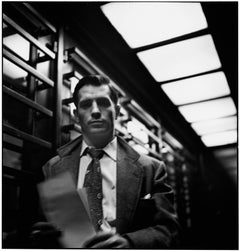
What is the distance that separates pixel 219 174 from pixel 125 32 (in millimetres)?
2472

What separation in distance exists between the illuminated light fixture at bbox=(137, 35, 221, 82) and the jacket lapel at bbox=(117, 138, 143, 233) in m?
2.12

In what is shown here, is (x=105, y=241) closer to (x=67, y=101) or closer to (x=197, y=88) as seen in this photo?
(x=67, y=101)

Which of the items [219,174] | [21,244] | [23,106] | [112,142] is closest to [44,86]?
[23,106]

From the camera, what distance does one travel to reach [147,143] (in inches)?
167

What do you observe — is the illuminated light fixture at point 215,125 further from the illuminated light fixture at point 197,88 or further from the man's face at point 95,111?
the man's face at point 95,111

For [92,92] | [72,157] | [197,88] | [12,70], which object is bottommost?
[72,157]

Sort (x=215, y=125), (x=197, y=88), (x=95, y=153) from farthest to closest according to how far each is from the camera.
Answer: (x=215, y=125), (x=197, y=88), (x=95, y=153)

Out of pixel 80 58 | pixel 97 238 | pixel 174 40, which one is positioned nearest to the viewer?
pixel 97 238

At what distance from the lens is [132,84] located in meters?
4.36

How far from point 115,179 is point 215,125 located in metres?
4.03

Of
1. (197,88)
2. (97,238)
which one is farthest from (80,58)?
(197,88)

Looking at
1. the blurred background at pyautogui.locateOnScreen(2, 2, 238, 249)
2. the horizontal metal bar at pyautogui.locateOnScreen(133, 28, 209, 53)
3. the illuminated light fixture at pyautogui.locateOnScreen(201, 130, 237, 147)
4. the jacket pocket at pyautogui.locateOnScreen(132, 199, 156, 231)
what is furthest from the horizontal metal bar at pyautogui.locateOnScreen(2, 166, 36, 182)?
the illuminated light fixture at pyautogui.locateOnScreen(201, 130, 237, 147)

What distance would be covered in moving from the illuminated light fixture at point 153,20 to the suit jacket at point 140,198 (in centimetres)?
174

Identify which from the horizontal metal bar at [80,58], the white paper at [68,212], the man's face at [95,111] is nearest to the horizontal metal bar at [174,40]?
the horizontal metal bar at [80,58]
